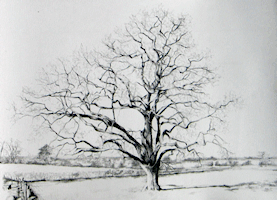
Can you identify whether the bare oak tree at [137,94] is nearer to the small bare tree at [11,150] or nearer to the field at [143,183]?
the field at [143,183]

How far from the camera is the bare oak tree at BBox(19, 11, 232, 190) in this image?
2.23m

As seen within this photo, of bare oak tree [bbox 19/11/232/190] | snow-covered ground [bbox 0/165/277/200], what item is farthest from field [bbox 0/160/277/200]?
bare oak tree [bbox 19/11/232/190]

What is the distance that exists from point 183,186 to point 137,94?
3.01 feet

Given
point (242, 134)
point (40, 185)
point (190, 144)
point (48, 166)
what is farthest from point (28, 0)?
point (242, 134)

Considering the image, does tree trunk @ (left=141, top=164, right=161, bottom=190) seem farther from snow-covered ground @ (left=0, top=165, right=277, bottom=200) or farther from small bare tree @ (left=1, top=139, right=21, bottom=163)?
small bare tree @ (left=1, top=139, right=21, bottom=163)

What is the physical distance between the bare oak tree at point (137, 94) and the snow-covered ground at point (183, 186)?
0.51ft

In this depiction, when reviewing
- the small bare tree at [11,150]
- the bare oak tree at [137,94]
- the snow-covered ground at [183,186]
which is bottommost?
the snow-covered ground at [183,186]

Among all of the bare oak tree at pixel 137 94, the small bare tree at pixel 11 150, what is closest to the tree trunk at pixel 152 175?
the bare oak tree at pixel 137 94

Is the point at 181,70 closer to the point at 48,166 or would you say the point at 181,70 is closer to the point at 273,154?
the point at 273,154

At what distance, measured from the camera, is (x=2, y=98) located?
7.16 feet

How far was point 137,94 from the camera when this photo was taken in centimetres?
234

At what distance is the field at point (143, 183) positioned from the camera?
6.91 ft

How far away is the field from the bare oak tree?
161 mm

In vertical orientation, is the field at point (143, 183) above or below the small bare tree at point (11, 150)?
below
